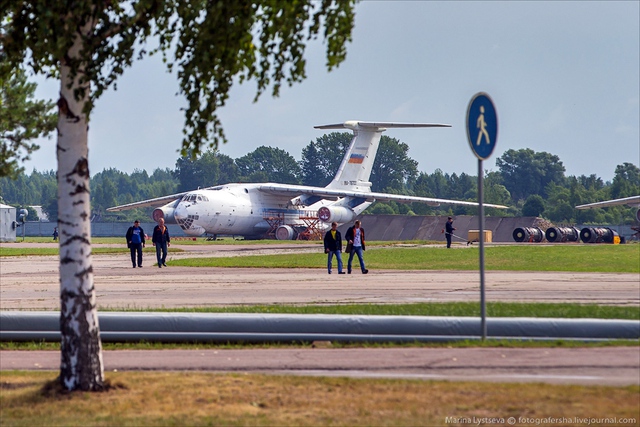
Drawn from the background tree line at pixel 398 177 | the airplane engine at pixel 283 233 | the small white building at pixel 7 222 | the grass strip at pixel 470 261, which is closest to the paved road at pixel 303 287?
the grass strip at pixel 470 261

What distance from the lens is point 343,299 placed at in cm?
1700

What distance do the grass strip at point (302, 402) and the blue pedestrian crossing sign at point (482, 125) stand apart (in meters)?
3.17

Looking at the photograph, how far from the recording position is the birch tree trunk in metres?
8.35

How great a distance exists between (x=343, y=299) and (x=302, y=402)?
9107 mm

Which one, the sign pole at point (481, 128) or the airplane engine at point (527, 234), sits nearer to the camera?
the sign pole at point (481, 128)

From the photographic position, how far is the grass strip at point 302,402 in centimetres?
724

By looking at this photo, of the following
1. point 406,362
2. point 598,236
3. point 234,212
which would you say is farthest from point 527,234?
point 406,362

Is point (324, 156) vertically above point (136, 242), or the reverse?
point (324, 156)

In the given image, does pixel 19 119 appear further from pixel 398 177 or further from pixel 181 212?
pixel 398 177

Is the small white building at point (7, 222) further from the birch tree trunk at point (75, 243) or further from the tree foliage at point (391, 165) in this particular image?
the tree foliage at point (391, 165)

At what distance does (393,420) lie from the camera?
716 cm

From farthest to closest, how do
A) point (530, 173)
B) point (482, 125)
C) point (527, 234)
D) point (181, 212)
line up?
point (530, 173), point (527, 234), point (181, 212), point (482, 125)

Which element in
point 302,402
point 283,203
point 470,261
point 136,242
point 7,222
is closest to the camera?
point 302,402

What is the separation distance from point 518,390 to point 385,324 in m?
3.29
